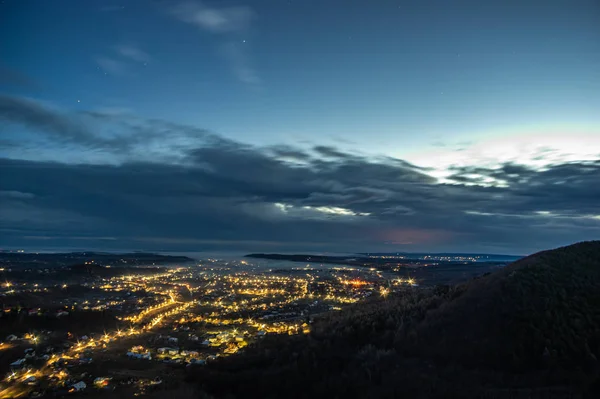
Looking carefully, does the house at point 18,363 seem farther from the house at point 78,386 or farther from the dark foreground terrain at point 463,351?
the dark foreground terrain at point 463,351

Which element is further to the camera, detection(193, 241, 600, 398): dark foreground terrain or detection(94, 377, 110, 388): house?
detection(94, 377, 110, 388): house

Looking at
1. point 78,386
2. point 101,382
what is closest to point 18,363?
point 78,386

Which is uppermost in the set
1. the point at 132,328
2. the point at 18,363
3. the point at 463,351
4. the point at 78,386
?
the point at 463,351

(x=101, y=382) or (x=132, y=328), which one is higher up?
(x=101, y=382)

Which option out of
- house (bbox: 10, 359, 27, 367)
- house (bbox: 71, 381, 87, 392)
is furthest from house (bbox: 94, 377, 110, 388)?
house (bbox: 10, 359, 27, 367)

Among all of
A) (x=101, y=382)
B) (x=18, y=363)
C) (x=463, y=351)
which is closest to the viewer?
(x=463, y=351)

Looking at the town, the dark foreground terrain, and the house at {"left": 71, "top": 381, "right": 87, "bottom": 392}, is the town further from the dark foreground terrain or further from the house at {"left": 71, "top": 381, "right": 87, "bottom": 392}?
the dark foreground terrain

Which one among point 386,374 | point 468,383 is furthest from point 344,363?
point 468,383

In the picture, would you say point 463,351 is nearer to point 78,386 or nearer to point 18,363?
point 78,386
